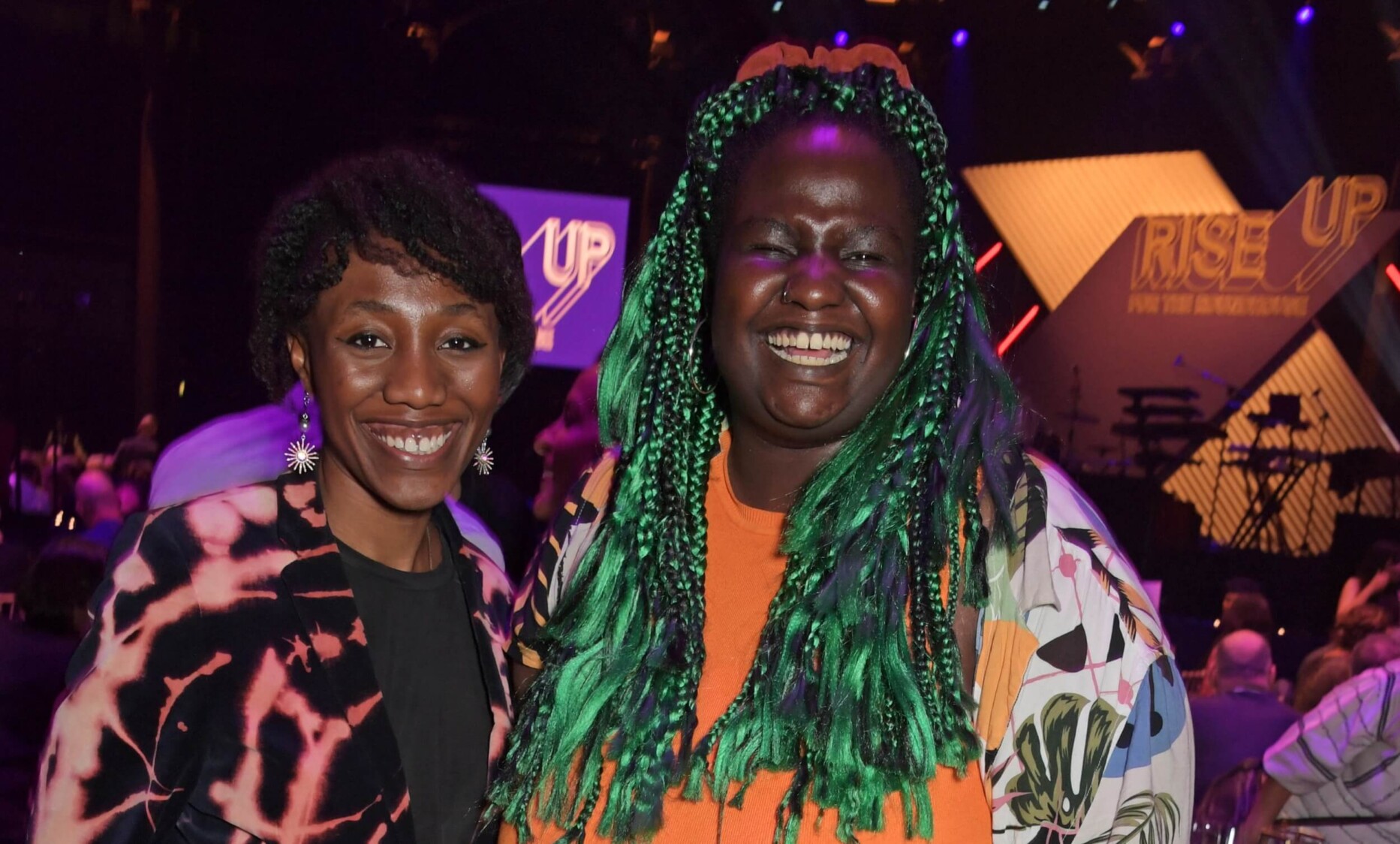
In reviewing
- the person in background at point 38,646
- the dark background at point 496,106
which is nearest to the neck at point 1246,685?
the person in background at point 38,646

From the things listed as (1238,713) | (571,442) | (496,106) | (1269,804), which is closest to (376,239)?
(571,442)

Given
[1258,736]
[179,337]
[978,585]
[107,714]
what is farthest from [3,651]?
[179,337]

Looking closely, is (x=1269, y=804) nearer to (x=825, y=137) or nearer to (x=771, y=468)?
(x=771, y=468)

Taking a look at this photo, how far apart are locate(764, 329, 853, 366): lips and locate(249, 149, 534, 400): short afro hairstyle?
51 cm

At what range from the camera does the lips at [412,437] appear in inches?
66.2

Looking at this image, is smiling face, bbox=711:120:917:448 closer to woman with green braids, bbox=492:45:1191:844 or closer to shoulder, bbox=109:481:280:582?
woman with green braids, bbox=492:45:1191:844

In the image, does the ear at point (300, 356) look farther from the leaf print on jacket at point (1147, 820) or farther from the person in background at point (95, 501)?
the person in background at point (95, 501)

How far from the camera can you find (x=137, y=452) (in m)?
7.75

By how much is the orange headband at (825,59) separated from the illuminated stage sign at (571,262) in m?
6.86

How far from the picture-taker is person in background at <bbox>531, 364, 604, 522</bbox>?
4.01 metres

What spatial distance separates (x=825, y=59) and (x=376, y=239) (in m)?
0.65

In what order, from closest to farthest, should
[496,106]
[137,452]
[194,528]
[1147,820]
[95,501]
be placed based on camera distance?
[1147,820] < [194,528] < [95,501] < [137,452] < [496,106]

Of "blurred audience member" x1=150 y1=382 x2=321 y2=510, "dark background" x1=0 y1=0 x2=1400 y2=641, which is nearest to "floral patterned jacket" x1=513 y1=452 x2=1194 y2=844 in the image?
"blurred audience member" x1=150 y1=382 x2=321 y2=510

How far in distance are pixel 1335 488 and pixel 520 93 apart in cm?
674
